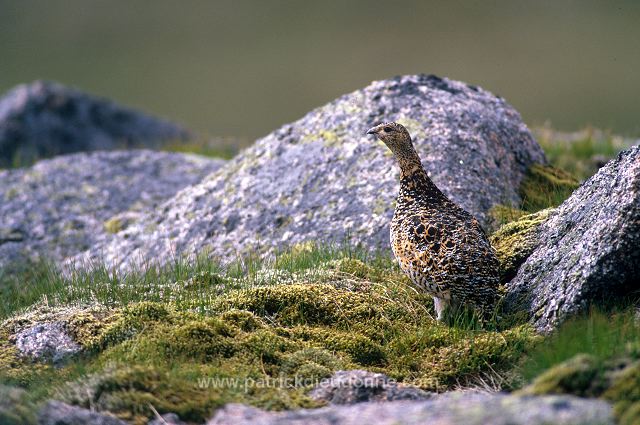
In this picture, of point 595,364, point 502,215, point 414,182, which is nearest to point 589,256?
point 595,364

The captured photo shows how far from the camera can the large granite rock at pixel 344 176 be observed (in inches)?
392

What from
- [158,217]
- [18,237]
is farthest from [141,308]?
[18,237]

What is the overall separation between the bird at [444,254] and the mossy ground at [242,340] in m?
0.24

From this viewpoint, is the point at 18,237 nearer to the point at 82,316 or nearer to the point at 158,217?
the point at 158,217

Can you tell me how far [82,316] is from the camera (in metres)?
6.82

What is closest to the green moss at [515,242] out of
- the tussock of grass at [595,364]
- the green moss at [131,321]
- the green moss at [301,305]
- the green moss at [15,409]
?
the green moss at [301,305]

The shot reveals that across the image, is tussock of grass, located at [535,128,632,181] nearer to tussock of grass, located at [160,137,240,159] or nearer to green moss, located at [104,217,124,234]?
tussock of grass, located at [160,137,240,159]

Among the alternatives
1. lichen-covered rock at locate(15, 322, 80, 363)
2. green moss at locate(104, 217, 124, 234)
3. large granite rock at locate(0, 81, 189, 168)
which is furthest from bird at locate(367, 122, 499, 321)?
large granite rock at locate(0, 81, 189, 168)

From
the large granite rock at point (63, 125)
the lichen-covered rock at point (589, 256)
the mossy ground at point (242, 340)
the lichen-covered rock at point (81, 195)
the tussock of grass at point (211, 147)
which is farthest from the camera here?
the large granite rock at point (63, 125)

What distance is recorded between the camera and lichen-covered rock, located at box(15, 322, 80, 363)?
6.41m

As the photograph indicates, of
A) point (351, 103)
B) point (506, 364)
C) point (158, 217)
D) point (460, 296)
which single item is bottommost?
point (506, 364)

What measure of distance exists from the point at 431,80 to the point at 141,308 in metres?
6.27

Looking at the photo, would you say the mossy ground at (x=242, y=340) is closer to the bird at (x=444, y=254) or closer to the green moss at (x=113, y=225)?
the bird at (x=444, y=254)

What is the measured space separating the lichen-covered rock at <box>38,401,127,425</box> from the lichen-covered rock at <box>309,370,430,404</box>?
4.48ft
